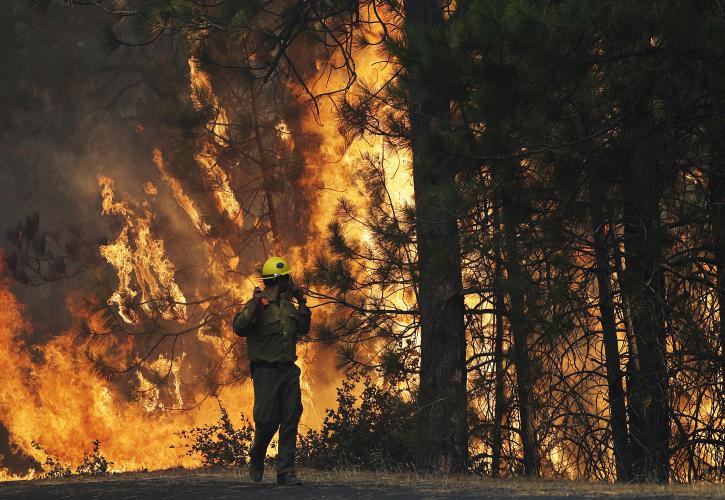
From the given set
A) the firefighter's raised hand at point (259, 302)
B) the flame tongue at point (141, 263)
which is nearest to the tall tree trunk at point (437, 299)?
the firefighter's raised hand at point (259, 302)

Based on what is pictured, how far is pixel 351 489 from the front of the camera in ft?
27.9

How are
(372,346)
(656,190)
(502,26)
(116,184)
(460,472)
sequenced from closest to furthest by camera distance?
(502,26) < (656,190) < (460,472) < (372,346) < (116,184)

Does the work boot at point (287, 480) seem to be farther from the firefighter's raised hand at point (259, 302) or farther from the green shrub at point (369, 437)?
the green shrub at point (369, 437)

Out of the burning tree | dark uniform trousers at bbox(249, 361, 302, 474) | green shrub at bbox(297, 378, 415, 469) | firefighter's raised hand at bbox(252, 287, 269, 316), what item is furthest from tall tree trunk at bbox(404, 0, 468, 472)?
dark uniform trousers at bbox(249, 361, 302, 474)

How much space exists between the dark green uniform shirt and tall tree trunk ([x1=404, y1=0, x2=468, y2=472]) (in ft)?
5.72

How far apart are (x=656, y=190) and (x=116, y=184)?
67.8ft

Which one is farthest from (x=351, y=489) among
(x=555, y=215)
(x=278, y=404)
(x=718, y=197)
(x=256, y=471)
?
(x=718, y=197)

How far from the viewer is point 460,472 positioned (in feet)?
39.1

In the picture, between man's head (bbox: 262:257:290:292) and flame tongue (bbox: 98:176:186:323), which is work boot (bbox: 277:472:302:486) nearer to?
man's head (bbox: 262:257:290:292)

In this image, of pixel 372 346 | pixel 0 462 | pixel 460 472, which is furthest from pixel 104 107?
pixel 460 472

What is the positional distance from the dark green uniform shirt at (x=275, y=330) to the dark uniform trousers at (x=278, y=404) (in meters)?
0.08

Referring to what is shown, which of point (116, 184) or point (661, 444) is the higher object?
point (116, 184)

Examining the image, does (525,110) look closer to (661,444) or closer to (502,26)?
(502,26)

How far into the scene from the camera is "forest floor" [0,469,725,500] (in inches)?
295
